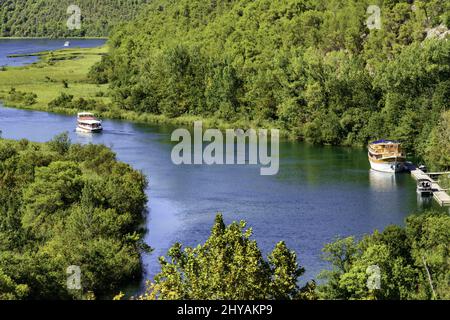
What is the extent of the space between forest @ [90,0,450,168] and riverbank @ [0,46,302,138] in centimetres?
113

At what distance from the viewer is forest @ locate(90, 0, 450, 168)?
59.3 m

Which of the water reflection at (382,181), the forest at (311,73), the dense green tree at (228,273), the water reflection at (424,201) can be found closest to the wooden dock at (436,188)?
the water reflection at (424,201)

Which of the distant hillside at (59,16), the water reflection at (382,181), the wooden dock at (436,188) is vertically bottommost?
the water reflection at (382,181)

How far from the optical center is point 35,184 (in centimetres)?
3788

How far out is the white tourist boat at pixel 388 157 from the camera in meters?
50.2

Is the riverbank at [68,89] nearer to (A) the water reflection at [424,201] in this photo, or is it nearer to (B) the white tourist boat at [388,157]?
(B) the white tourist boat at [388,157]

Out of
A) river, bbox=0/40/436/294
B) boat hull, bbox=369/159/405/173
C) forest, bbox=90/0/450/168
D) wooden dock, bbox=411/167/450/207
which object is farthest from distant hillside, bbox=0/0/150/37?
wooden dock, bbox=411/167/450/207

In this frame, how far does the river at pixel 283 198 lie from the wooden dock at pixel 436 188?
0.95m

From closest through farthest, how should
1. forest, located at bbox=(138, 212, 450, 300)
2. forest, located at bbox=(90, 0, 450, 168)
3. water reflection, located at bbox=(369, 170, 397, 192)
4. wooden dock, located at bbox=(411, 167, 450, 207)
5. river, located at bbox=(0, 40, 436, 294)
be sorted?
forest, located at bbox=(138, 212, 450, 300)
river, located at bbox=(0, 40, 436, 294)
wooden dock, located at bbox=(411, 167, 450, 207)
water reflection, located at bbox=(369, 170, 397, 192)
forest, located at bbox=(90, 0, 450, 168)

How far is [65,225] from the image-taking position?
111ft

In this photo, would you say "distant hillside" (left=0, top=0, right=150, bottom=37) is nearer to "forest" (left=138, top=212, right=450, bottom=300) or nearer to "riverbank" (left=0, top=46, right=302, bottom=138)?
"riverbank" (left=0, top=46, right=302, bottom=138)

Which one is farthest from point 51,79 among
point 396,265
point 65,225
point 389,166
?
point 396,265

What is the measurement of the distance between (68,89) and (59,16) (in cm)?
8379

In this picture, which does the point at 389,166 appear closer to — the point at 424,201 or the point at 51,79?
the point at 424,201
